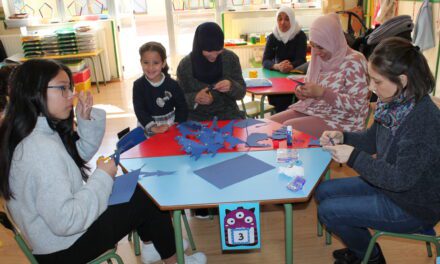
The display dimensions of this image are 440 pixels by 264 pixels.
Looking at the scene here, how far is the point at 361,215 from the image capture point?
1.88 m

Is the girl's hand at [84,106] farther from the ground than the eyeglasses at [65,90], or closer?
closer

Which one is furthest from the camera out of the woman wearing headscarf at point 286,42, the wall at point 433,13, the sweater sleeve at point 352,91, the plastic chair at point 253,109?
the wall at point 433,13

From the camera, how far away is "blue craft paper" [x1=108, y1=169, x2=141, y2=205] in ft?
5.95

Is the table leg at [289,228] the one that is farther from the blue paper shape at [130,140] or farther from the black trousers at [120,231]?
the blue paper shape at [130,140]

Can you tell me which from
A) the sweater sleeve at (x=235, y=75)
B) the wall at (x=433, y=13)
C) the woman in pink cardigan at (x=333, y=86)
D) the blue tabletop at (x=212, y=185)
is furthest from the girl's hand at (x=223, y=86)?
the wall at (x=433, y=13)

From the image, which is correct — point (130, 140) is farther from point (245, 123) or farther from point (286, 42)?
point (286, 42)

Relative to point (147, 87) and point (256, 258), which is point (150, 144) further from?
point (256, 258)

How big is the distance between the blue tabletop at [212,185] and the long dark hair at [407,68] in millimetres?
517

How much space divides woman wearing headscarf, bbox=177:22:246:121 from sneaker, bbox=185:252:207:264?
1110 mm

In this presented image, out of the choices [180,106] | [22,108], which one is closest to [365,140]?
[180,106]

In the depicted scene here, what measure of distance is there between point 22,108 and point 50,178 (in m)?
0.33

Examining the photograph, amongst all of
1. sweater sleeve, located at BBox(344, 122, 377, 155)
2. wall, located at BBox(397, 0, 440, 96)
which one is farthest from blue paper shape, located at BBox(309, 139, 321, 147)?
wall, located at BBox(397, 0, 440, 96)

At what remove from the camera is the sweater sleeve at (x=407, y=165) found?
1.62m

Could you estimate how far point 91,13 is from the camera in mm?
7078
